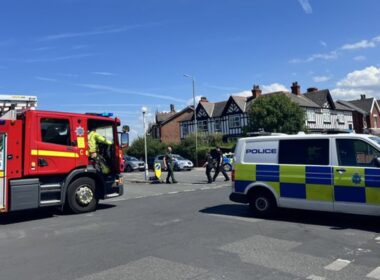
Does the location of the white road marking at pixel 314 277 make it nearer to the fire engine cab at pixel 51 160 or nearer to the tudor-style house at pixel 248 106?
Answer: the fire engine cab at pixel 51 160

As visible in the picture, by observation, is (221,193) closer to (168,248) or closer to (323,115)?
(168,248)

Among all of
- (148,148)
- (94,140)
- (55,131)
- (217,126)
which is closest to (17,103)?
(55,131)

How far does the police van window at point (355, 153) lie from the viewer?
8273mm

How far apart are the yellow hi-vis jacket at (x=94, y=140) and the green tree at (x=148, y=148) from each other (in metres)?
38.5

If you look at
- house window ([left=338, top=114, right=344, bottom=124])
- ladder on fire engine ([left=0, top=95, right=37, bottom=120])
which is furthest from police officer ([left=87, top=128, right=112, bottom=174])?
house window ([left=338, top=114, right=344, bottom=124])

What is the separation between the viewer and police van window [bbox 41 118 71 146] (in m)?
10.5

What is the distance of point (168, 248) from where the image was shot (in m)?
6.96

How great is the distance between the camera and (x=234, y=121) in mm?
53500

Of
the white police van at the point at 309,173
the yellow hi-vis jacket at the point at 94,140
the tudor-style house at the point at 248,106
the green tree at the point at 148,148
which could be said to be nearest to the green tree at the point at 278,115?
the tudor-style house at the point at 248,106

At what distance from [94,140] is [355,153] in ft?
22.0

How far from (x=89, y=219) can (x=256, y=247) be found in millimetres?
4838

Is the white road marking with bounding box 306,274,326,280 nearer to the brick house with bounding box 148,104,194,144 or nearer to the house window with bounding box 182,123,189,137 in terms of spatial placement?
the house window with bounding box 182,123,189,137

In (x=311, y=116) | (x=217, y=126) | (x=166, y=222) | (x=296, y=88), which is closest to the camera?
(x=166, y=222)

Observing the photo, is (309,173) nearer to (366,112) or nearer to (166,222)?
(166,222)
